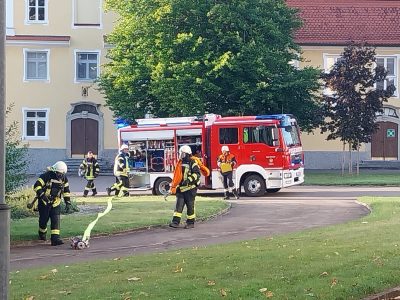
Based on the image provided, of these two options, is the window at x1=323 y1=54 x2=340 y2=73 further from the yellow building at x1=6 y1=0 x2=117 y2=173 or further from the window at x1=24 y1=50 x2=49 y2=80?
the window at x1=24 y1=50 x2=49 y2=80

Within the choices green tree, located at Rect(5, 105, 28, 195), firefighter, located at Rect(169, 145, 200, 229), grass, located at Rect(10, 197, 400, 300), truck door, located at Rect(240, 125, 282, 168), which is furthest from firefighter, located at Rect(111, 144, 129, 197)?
grass, located at Rect(10, 197, 400, 300)

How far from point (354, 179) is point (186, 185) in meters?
21.1

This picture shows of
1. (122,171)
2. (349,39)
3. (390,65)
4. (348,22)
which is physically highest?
(348,22)

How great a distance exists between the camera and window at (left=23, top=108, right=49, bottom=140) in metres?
51.4

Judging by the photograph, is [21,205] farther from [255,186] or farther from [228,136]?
[255,186]

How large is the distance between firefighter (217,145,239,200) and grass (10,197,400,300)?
13409 mm

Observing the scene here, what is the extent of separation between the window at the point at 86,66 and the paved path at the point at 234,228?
73.7 ft

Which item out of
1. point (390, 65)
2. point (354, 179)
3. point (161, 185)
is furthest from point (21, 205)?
point (390, 65)

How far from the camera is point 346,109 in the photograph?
42906 millimetres

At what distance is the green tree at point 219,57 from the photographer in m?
40.5

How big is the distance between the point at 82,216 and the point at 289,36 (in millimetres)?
22031

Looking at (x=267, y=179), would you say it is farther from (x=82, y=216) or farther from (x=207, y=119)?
(x=82, y=216)

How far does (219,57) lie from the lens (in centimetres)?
4053

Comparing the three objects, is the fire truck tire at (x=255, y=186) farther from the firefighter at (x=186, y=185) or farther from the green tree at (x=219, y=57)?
the firefighter at (x=186, y=185)
